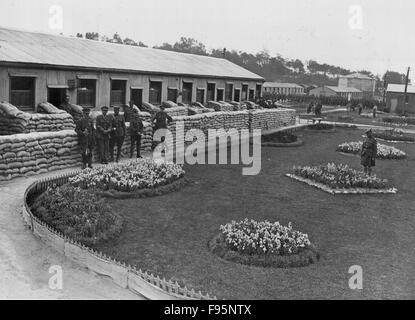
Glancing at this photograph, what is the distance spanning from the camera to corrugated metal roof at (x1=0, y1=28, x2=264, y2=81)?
19.4 metres

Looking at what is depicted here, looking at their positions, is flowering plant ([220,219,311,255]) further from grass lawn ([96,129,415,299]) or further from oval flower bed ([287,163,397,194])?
oval flower bed ([287,163,397,194])

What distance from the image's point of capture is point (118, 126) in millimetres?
16156

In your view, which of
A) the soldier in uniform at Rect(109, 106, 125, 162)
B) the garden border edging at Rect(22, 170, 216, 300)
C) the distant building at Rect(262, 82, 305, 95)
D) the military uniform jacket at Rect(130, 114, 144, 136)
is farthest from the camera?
the distant building at Rect(262, 82, 305, 95)

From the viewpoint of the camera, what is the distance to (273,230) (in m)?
9.48

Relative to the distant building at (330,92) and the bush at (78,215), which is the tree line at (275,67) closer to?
the distant building at (330,92)

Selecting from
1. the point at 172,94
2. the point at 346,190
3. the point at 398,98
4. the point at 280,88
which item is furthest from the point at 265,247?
the point at 280,88

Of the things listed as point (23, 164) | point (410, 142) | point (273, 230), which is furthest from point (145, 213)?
point (410, 142)

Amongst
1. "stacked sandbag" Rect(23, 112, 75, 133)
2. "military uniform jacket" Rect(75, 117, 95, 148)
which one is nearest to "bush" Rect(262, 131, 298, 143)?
"stacked sandbag" Rect(23, 112, 75, 133)

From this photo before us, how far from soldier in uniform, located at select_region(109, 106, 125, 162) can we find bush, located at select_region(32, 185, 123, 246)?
17.3ft

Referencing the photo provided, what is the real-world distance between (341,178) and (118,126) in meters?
7.44

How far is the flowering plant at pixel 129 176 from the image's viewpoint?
12.8 meters

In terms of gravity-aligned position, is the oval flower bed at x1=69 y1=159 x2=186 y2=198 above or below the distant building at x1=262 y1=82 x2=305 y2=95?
below

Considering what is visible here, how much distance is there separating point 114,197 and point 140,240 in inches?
128

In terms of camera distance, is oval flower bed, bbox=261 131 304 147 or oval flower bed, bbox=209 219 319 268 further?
oval flower bed, bbox=261 131 304 147
